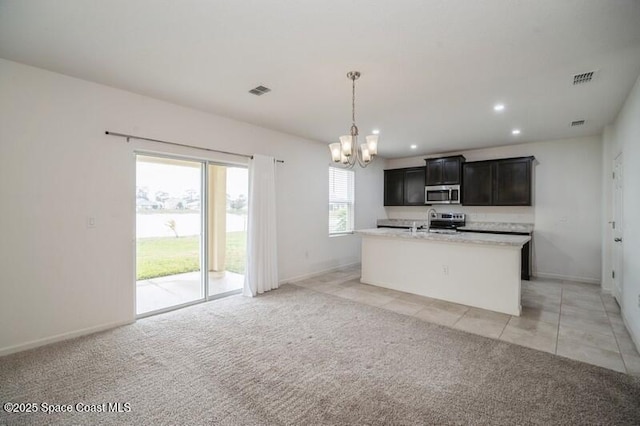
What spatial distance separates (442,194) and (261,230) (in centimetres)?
430

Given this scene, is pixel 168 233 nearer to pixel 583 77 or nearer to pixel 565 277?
pixel 583 77

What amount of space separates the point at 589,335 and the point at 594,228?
3.19 meters

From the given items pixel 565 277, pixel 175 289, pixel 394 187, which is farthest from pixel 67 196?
pixel 565 277

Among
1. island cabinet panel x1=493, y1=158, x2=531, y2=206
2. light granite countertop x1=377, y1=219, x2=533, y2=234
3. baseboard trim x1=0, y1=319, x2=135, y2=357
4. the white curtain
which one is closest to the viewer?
baseboard trim x1=0, y1=319, x2=135, y2=357

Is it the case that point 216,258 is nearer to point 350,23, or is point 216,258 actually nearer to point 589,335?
point 350,23

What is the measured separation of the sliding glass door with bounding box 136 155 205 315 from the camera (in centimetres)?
380

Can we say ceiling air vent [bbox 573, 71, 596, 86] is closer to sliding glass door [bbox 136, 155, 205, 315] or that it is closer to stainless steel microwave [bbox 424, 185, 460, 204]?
stainless steel microwave [bbox 424, 185, 460, 204]

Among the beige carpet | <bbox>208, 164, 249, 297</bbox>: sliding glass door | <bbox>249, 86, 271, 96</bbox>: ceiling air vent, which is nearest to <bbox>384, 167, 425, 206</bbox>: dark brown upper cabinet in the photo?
<bbox>208, 164, 249, 297</bbox>: sliding glass door

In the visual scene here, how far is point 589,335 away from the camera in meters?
3.11

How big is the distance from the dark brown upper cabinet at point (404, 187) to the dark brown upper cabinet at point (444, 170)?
0.31 meters

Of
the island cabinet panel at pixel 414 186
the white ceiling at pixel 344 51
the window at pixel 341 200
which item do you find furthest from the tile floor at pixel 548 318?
the island cabinet panel at pixel 414 186

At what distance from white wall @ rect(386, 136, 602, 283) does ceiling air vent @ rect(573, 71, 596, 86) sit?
310 centimetres

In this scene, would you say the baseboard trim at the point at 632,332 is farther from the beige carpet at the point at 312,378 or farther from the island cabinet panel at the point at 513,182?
the island cabinet panel at the point at 513,182

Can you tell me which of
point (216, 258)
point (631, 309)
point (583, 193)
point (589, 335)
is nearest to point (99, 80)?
point (216, 258)
